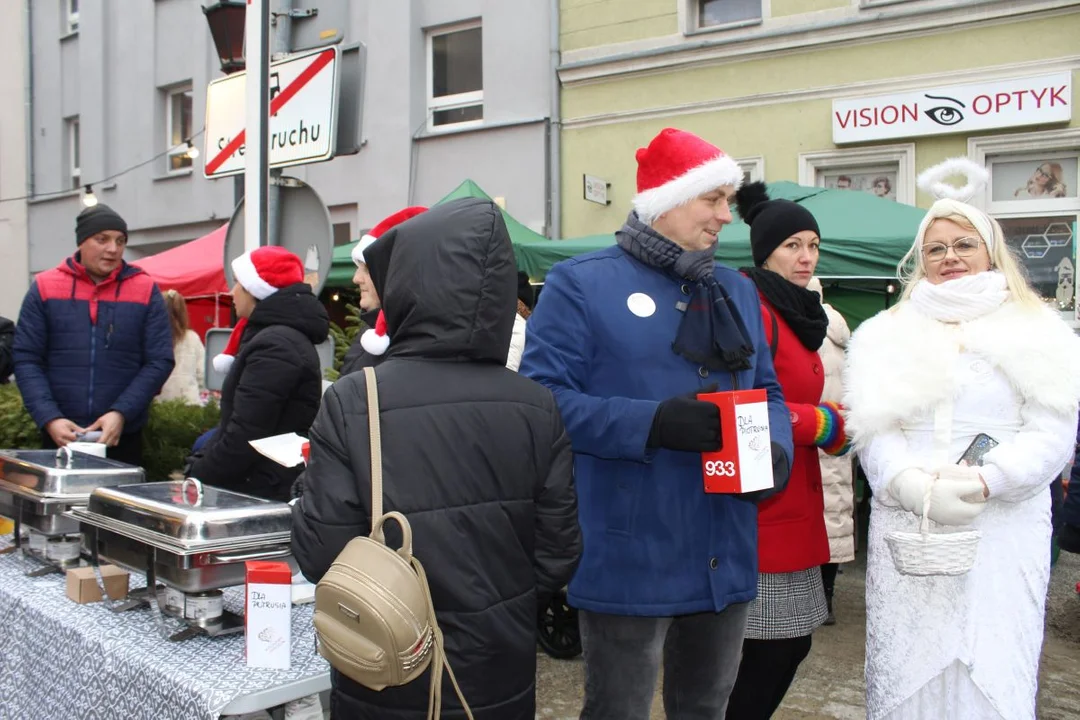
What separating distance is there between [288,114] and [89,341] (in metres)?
1.32

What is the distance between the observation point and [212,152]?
4395 millimetres

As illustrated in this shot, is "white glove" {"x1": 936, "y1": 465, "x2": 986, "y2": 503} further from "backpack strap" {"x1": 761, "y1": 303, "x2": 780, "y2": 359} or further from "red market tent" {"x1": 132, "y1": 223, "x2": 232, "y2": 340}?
"red market tent" {"x1": 132, "y1": 223, "x2": 232, "y2": 340}

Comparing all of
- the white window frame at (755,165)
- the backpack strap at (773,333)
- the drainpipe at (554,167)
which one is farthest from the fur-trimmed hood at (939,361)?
the drainpipe at (554,167)

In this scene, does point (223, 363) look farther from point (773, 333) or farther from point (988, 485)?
point (988, 485)

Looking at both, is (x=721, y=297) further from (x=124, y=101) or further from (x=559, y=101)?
(x=124, y=101)

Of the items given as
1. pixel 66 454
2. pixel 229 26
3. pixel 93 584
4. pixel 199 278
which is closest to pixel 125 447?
pixel 66 454

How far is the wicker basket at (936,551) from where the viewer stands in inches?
83.7

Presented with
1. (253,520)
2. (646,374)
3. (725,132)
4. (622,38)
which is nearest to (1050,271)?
(725,132)

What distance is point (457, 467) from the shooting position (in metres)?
1.82

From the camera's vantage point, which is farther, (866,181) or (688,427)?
(866,181)

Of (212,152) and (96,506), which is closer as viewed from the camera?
(96,506)

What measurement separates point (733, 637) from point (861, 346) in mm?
908

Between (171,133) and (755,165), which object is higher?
(171,133)

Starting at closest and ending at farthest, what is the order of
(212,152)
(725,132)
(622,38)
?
(212,152)
(725,132)
(622,38)
